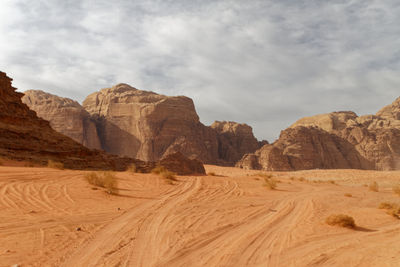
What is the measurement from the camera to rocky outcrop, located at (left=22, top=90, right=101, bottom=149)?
4366 cm

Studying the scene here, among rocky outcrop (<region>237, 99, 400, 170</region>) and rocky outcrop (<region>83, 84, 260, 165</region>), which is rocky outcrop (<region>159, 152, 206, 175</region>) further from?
rocky outcrop (<region>83, 84, 260, 165</region>)

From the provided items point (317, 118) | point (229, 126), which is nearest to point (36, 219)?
point (229, 126)

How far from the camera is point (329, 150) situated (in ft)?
149

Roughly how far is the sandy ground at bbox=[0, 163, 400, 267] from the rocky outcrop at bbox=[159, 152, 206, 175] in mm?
12437

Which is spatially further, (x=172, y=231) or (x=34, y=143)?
(x=34, y=143)

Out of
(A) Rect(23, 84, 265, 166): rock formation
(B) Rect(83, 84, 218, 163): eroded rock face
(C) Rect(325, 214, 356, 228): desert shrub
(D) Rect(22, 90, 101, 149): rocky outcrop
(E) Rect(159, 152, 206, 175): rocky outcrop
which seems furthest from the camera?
(B) Rect(83, 84, 218, 163): eroded rock face

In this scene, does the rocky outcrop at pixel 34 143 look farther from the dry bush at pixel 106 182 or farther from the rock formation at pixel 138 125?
the rock formation at pixel 138 125

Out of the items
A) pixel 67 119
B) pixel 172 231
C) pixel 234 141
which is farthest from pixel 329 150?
pixel 172 231

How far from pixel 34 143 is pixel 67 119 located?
1124 inches

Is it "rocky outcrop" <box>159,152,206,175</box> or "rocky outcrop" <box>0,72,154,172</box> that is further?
"rocky outcrop" <box>159,152,206,175</box>

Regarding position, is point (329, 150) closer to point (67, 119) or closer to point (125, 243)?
point (67, 119)

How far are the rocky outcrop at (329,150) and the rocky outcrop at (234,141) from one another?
7107 mm

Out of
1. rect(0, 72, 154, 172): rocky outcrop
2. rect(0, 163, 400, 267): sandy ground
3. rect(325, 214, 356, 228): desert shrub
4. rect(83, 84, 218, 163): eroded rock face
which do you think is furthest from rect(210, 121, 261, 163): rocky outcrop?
rect(325, 214, 356, 228): desert shrub

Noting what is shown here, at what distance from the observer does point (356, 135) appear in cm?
4978
